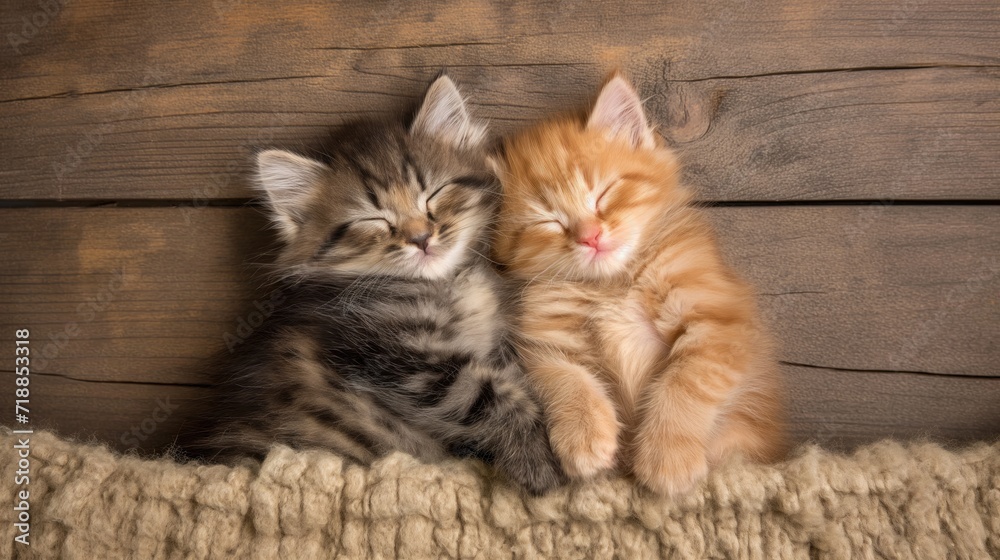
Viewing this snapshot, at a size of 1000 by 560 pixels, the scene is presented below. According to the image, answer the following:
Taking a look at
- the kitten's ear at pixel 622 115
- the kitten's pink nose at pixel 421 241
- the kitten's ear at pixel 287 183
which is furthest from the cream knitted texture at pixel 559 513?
the kitten's ear at pixel 622 115

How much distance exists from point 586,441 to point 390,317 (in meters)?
0.51

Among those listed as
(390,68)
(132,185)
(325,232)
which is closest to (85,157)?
(132,185)

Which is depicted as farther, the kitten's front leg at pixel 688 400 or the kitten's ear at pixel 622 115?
the kitten's ear at pixel 622 115

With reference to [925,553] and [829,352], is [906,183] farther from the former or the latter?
[925,553]

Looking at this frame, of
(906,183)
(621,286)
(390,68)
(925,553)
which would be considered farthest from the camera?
(390,68)

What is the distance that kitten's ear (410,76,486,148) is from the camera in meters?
1.50

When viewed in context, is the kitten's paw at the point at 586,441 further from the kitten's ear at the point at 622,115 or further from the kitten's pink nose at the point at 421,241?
the kitten's ear at the point at 622,115

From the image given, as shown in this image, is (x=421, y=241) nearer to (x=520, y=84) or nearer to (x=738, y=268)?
(x=520, y=84)

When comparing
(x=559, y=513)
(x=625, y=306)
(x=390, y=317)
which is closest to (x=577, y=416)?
(x=559, y=513)

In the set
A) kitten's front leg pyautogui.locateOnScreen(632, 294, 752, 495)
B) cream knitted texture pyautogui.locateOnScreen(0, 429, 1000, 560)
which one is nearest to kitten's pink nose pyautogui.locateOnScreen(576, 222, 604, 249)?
kitten's front leg pyautogui.locateOnScreen(632, 294, 752, 495)

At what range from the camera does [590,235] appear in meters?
1.33

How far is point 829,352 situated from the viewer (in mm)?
1526

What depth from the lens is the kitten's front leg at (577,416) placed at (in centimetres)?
117

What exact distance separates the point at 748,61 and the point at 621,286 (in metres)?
0.65
